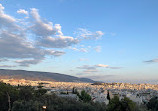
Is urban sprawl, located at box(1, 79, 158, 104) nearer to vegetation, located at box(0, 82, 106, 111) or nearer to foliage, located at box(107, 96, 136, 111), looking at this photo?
vegetation, located at box(0, 82, 106, 111)

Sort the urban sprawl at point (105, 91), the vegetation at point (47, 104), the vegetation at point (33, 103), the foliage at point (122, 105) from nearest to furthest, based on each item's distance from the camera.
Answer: the foliage at point (122, 105) < the vegetation at point (47, 104) < the vegetation at point (33, 103) < the urban sprawl at point (105, 91)

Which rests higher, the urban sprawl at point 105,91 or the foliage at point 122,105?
the foliage at point 122,105

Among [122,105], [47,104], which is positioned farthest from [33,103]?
[122,105]

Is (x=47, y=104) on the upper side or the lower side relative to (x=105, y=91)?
upper

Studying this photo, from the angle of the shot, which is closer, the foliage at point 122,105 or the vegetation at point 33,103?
the foliage at point 122,105

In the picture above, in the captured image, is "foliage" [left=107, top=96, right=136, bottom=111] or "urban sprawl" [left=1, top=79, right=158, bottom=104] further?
"urban sprawl" [left=1, top=79, right=158, bottom=104]

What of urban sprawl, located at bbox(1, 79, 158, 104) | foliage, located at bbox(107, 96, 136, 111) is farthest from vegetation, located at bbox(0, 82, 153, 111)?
urban sprawl, located at bbox(1, 79, 158, 104)

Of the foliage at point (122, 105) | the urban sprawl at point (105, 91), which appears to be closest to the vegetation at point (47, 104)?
the foliage at point (122, 105)

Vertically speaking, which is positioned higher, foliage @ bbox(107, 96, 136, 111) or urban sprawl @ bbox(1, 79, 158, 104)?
foliage @ bbox(107, 96, 136, 111)

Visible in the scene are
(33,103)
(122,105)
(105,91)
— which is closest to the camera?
(122,105)

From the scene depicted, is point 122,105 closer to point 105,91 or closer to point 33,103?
point 33,103

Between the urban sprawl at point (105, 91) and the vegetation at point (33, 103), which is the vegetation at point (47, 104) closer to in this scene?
the vegetation at point (33, 103)

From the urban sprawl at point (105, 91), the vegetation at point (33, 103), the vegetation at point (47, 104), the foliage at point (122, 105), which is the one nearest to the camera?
the foliage at point (122, 105)

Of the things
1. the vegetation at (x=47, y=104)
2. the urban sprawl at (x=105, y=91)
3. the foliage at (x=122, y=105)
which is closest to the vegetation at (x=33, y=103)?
the vegetation at (x=47, y=104)
